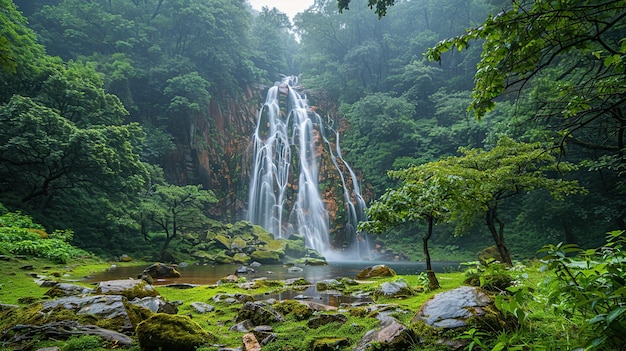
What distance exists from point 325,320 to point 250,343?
3.71 feet

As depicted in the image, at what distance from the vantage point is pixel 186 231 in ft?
66.6

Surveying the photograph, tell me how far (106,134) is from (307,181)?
57.0 feet

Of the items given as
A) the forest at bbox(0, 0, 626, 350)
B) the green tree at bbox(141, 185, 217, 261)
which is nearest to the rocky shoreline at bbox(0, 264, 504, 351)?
the forest at bbox(0, 0, 626, 350)

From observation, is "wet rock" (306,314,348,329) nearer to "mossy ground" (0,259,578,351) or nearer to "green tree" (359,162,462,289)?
"mossy ground" (0,259,578,351)

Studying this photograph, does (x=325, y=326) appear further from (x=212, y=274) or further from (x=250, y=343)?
(x=212, y=274)

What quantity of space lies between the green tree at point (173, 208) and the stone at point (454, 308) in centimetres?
1676

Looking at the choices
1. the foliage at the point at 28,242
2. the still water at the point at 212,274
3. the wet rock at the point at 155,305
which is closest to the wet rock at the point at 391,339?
the wet rock at the point at 155,305

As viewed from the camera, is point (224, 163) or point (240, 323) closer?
point (240, 323)

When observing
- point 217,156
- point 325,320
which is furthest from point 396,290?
point 217,156

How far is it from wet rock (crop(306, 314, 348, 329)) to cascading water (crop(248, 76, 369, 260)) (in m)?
22.2

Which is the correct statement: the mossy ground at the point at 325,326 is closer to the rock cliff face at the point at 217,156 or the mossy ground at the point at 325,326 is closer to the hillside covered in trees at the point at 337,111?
the hillside covered in trees at the point at 337,111

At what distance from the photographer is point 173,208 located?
18.6 metres

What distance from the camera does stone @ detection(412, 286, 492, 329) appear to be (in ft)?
10.7

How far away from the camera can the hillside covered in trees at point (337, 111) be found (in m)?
2.90
